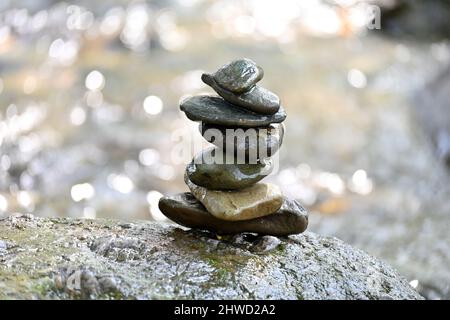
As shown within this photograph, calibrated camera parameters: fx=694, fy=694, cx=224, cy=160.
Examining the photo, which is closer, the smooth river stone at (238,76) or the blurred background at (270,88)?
the smooth river stone at (238,76)

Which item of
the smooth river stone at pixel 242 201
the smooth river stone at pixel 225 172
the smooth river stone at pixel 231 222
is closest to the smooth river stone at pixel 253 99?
the smooth river stone at pixel 225 172

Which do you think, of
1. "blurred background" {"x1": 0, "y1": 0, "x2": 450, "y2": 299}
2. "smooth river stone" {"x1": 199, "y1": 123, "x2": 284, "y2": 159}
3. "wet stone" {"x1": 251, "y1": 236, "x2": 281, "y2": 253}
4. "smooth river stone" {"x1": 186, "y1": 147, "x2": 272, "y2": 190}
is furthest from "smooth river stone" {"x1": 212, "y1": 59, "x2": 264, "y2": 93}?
"blurred background" {"x1": 0, "y1": 0, "x2": 450, "y2": 299}

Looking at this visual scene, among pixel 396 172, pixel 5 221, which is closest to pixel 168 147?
pixel 396 172

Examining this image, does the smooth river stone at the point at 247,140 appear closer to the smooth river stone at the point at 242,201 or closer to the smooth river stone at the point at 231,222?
the smooth river stone at the point at 242,201

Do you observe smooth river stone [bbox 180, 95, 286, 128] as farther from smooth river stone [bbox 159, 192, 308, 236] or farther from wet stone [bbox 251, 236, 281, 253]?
wet stone [bbox 251, 236, 281, 253]

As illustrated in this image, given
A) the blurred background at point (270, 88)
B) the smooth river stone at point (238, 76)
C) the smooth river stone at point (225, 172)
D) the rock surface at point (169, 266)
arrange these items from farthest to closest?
the blurred background at point (270, 88) < the smooth river stone at point (225, 172) < the smooth river stone at point (238, 76) < the rock surface at point (169, 266)

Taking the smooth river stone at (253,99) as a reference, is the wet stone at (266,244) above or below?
below
